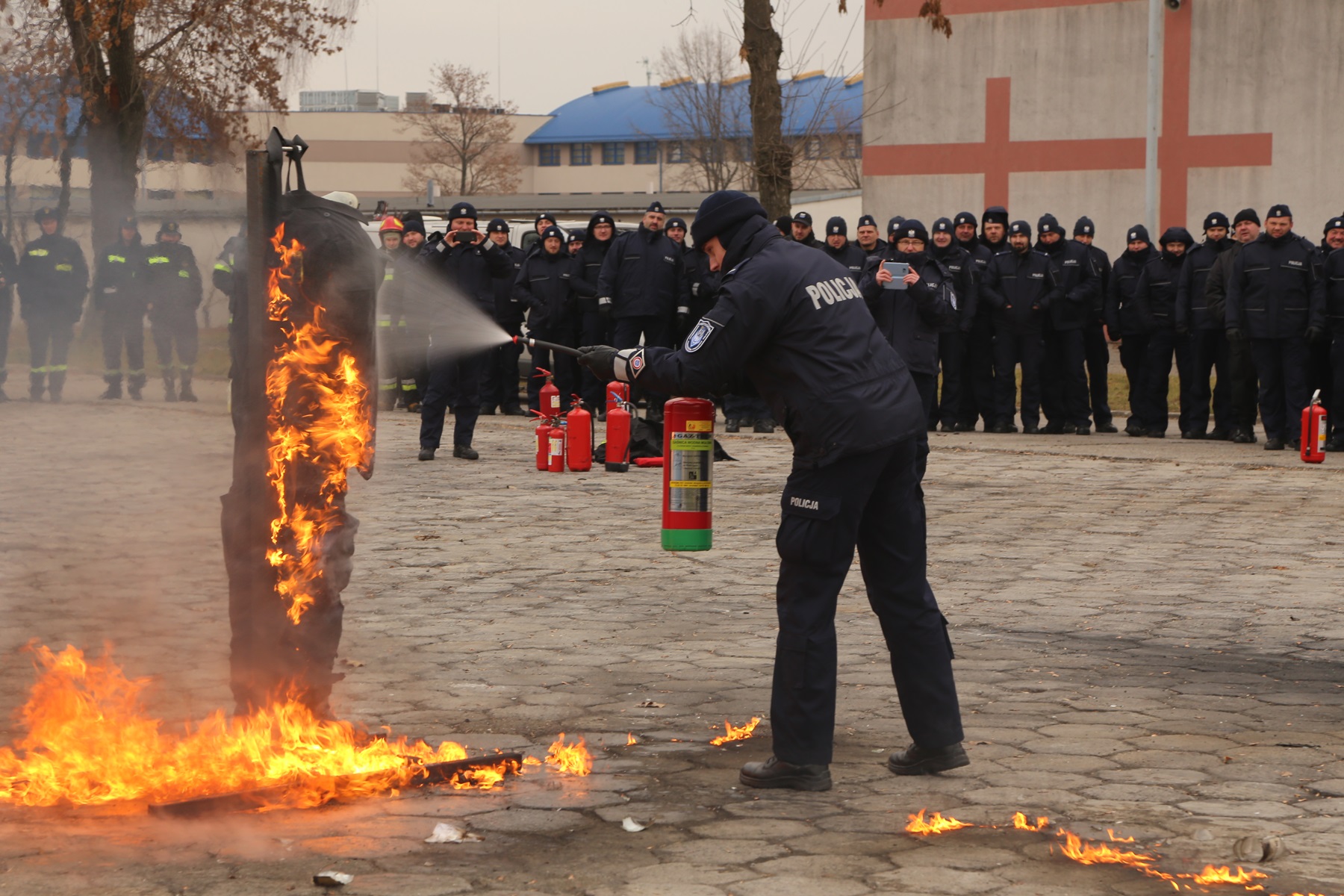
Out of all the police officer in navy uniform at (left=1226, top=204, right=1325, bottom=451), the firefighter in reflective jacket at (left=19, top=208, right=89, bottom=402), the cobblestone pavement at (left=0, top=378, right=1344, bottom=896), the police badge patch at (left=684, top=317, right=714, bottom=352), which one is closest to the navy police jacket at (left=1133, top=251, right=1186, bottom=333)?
the police officer in navy uniform at (left=1226, top=204, right=1325, bottom=451)

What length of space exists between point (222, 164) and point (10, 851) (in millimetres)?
2241

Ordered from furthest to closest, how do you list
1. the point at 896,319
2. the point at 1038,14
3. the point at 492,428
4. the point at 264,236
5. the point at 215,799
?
1. the point at 1038,14
2. the point at 492,428
3. the point at 896,319
4. the point at 264,236
5. the point at 215,799

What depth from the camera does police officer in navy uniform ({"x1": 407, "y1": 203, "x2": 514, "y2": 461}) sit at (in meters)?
14.5

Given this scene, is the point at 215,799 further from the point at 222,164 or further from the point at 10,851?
the point at 222,164

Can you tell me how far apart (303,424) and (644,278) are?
1233cm

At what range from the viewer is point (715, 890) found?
14.3 ft

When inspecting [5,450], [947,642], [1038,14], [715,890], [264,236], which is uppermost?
[1038,14]

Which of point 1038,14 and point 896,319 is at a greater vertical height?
point 1038,14

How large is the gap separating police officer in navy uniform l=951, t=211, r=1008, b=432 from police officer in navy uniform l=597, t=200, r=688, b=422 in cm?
301

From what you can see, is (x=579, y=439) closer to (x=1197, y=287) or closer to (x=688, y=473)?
(x=1197, y=287)

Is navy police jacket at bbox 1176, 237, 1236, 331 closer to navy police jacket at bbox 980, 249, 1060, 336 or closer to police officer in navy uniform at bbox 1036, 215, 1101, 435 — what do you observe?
police officer in navy uniform at bbox 1036, 215, 1101, 435

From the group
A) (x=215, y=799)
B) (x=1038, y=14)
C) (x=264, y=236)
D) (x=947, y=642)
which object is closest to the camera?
(x=215, y=799)

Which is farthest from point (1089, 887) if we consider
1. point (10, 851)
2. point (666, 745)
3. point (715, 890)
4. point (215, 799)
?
point (10, 851)

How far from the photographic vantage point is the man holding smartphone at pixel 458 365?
47.5 ft
